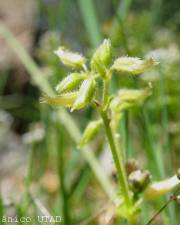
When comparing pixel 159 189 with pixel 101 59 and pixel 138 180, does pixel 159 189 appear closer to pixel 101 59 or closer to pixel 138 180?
pixel 138 180

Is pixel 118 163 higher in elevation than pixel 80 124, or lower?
lower

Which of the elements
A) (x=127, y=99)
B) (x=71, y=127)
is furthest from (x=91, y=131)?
(x=71, y=127)

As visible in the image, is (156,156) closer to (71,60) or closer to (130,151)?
(130,151)

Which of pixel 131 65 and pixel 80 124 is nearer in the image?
pixel 131 65

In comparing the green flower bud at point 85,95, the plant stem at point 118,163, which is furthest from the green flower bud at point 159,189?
the green flower bud at point 85,95

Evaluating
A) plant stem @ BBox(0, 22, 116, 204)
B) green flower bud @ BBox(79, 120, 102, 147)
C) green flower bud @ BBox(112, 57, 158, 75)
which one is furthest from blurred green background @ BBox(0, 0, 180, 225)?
green flower bud @ BBox(112, 57, 158, 75)

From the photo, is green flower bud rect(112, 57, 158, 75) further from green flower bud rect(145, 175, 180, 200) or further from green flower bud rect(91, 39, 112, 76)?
green flower bud rect(145, 175, 180, 200)

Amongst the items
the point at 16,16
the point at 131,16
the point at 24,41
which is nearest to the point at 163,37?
the point at 131,16
